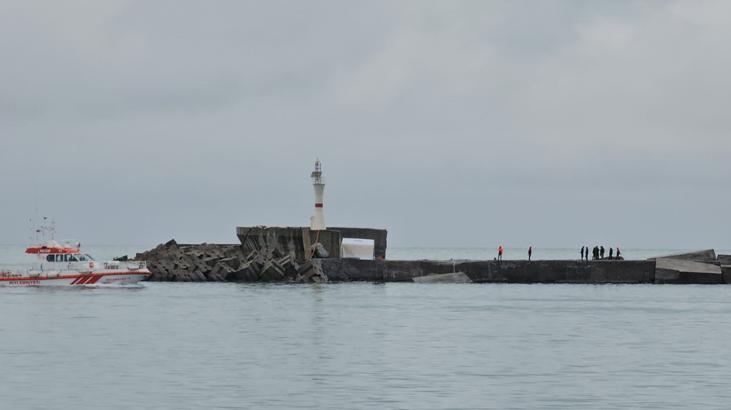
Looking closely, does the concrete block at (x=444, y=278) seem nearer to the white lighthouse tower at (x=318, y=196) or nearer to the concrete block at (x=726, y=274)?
the white lighthouse tower at (x=318, y=196)

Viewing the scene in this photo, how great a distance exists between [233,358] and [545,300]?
2552 centimetres

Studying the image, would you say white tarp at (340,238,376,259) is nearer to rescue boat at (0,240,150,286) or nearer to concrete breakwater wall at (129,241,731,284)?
concrete breakwater wall at (129,241,731,284)

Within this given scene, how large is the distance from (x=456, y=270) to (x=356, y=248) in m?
5.21

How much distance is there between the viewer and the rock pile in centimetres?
5878

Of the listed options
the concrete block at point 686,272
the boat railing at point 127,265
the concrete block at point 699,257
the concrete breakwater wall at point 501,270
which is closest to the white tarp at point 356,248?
the concrete breakwater wall at point 501,270

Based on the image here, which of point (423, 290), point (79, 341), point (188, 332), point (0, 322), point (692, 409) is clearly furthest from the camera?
point (423, 290)

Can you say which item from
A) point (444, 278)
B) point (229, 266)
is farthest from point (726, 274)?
point (229, 266)

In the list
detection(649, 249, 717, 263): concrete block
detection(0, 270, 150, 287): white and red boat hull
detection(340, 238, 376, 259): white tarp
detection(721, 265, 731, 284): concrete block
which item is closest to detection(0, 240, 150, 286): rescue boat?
detection(0, 270, 150, 287): white and red boat hull

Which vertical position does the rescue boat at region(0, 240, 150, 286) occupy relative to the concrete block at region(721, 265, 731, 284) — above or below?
below

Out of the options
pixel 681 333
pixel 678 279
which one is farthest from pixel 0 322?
pixel 678 279

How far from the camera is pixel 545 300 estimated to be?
5353 cm

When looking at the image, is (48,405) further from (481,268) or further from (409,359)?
(481,268)

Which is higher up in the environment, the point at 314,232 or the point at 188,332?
the point at 314,232

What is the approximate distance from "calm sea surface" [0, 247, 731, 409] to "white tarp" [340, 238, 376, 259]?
4.03 m
